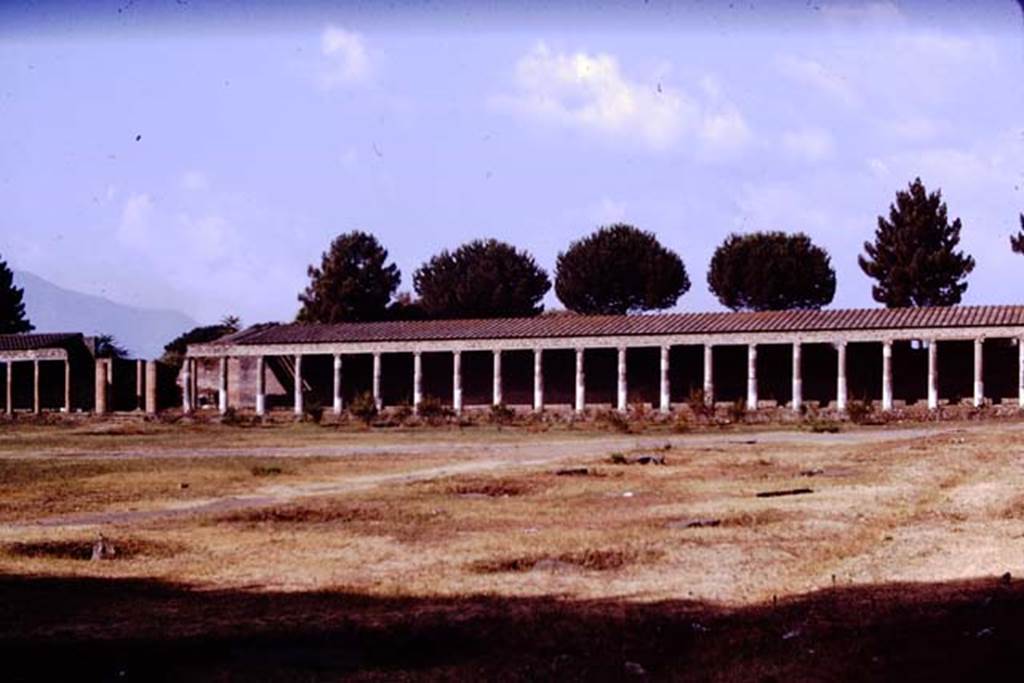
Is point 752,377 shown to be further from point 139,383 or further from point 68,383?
point 68,383

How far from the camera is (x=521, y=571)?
42.1ft

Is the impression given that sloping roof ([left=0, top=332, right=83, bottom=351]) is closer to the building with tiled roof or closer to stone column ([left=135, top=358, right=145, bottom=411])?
stone column ([left=135, top=358, right=145, bottom=411])

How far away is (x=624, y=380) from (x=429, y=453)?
99.5ft

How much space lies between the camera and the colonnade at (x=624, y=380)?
54625 millimetres

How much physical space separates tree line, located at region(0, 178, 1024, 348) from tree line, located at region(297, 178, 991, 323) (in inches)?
2.8

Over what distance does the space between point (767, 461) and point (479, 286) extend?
2657 inches

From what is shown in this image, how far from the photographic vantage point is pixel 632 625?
10.2 meters

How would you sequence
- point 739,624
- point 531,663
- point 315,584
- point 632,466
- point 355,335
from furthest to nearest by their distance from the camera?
point 355,335
point 632,466
point 315,584
point 739,624
point 531,663

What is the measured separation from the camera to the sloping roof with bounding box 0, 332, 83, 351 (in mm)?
71375

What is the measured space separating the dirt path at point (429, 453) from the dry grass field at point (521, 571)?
0.17m

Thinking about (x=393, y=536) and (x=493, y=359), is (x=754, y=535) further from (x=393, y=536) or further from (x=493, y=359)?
(x=493, y=359)

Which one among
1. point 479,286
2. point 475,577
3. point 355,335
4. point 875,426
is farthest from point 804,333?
point 475,577

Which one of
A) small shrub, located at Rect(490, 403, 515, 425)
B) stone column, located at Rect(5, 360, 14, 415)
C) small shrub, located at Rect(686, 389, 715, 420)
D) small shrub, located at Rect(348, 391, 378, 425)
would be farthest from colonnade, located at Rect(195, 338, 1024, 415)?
stone column, located at Rect(5, 360, 14, 415)

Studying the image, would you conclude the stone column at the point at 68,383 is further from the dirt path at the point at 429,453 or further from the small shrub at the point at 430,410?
the dirt path at the point at 429,453
